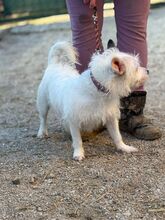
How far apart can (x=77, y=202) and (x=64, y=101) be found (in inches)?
31.1

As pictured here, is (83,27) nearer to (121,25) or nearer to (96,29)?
(96,29)

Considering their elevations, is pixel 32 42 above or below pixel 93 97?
below

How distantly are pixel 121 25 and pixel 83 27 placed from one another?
0.84 feet

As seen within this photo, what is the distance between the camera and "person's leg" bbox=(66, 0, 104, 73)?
341 cm

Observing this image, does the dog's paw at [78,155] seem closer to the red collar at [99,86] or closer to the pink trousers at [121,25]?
the red collar at [99,86]

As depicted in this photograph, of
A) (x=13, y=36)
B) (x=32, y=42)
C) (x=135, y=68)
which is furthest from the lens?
(x=13, y=36)

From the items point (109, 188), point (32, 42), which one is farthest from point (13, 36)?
point (109, 188)

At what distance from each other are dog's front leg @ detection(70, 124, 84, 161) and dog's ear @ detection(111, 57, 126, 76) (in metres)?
0.52

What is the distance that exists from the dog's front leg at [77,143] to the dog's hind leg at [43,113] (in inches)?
19.0

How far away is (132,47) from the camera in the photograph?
3.45 m

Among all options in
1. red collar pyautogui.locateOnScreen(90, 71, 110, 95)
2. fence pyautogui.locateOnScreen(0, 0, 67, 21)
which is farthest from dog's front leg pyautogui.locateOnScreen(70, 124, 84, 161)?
fence pyautogui.locateOnScreen(0, 0, 67, 21)

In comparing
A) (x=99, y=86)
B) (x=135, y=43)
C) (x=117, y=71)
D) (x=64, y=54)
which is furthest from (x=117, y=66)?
(x=64, y=54)

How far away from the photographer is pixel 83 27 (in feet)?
11.3

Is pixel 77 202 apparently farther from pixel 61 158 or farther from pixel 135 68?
pixel 135 68
